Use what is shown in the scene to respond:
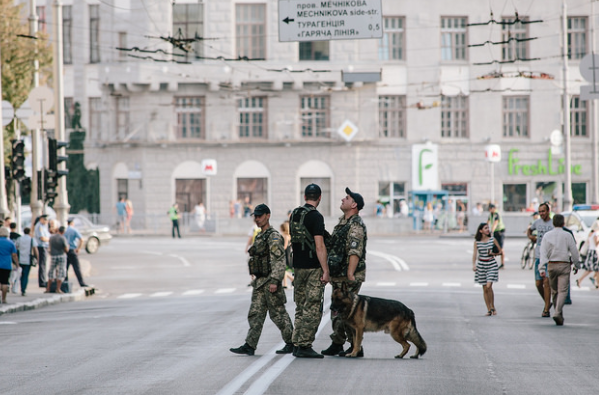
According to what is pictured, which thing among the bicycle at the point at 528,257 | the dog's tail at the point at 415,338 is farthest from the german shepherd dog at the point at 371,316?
the bicycle at the point at 528,257

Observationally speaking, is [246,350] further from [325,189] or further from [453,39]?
[453,39]

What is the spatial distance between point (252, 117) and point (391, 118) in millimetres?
8057

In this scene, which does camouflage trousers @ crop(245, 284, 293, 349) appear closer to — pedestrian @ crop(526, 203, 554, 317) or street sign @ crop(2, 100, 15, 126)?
pedestrian @ crop(526, 203, 554, 317)

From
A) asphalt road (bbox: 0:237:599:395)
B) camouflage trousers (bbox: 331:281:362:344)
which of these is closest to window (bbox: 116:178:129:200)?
asphalt road (bbox: 0:237:599:395)

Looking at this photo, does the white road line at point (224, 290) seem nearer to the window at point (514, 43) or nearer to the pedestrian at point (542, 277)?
the pedestrian at point (542, 277)

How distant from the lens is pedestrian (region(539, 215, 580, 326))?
1584cm

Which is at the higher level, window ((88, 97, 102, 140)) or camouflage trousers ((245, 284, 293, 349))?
window ((88, 97, 102, 140))

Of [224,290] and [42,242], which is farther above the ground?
[42,242]

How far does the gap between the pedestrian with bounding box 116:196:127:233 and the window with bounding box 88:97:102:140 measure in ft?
18.7

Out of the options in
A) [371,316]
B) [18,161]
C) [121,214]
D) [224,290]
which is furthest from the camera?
[121,214]

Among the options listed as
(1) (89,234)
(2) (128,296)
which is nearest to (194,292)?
(2) (128,296)

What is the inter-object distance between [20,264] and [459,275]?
1223 centimetres

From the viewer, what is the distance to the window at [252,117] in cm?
5756

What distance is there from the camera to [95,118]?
60469 millimetres
